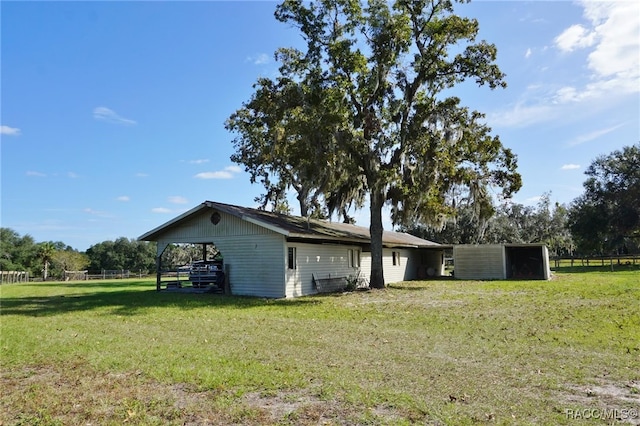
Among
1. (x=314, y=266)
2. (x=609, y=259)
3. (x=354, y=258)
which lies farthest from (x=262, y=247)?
(x=609, y=259)

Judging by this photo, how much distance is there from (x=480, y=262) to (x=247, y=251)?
53.0ft

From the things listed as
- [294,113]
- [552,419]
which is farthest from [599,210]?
[552,419]

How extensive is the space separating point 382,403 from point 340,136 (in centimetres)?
1385

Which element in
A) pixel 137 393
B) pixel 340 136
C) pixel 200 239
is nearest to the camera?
pixel 137 393

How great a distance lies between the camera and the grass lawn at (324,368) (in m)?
4.29

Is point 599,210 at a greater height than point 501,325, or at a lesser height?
greater

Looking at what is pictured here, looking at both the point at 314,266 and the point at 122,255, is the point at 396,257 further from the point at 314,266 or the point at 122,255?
the point at 122,255

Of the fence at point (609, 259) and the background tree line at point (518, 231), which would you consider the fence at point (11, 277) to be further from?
the fence at point (609, 259)

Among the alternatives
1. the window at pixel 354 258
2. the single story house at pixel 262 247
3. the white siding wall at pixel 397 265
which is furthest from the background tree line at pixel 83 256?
the single story house at pixel 262 247

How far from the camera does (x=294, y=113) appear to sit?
17719 mm

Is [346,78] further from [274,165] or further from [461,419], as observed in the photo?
[461,419]

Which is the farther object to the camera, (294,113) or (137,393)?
(294,113)

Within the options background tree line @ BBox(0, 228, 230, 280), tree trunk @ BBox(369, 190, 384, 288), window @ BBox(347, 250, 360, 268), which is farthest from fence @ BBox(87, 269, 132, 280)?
tree trunk @ BBox(369, 190, 384, 288)

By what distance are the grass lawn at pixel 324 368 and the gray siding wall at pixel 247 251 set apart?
4.89m
